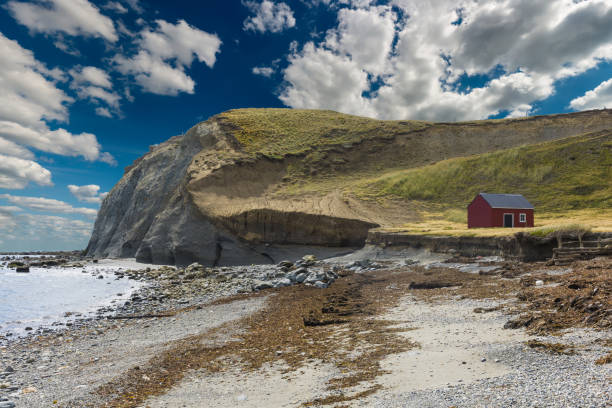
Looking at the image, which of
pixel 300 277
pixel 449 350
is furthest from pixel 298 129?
pixel 449 350

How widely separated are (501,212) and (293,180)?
3019 centimetres

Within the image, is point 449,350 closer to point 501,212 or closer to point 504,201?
point 501,212

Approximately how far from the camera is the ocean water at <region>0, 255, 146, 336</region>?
1691 cm

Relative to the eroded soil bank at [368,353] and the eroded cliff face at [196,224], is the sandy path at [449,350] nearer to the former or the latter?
the eroded soil bank at [368,353]

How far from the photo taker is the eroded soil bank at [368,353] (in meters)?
4.86

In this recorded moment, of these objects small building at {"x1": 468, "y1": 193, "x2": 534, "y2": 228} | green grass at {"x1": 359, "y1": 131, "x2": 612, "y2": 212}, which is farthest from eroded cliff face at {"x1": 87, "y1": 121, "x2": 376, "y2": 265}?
green grass at {"x1": 359, "y1": 131, "x2": 612, "y2": 212}

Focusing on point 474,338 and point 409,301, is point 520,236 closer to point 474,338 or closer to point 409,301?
point 409,301

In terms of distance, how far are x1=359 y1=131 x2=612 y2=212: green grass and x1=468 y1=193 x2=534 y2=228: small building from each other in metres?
10.9

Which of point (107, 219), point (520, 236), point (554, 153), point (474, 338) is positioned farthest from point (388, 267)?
point (107, 219)

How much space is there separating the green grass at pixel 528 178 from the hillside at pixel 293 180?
0.86 ft

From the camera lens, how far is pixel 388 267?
78.1 feet

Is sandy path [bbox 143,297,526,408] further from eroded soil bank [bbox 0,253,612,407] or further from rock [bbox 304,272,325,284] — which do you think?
rock [bbox 304,272,325,284]

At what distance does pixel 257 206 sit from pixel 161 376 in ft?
118

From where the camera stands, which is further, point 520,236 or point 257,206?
point 257,206
